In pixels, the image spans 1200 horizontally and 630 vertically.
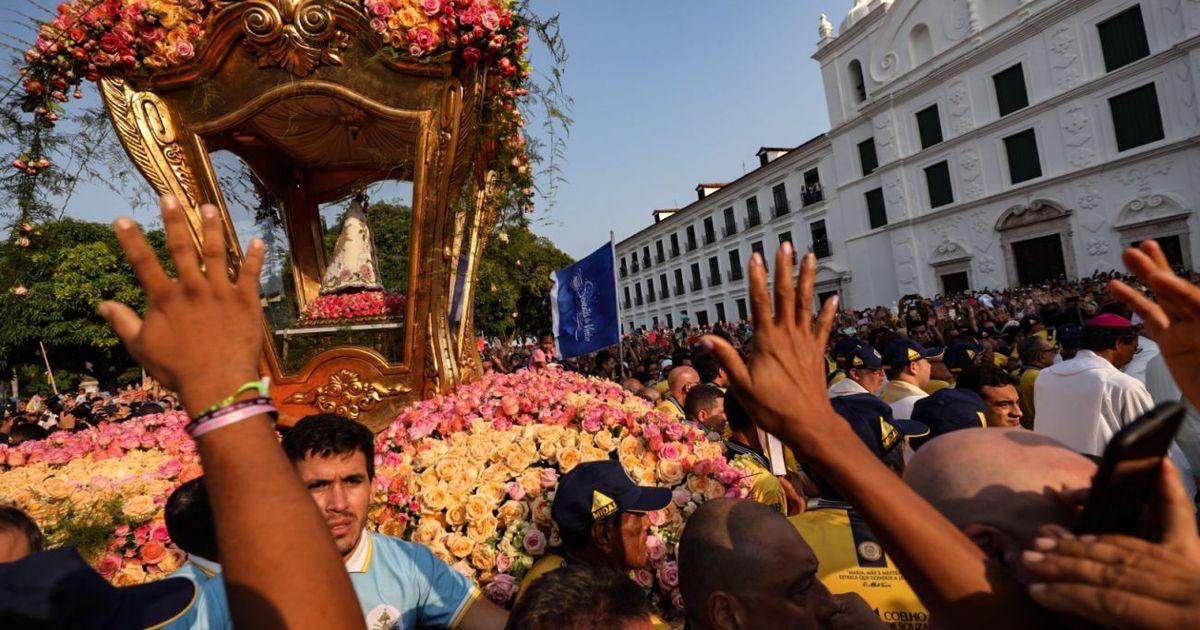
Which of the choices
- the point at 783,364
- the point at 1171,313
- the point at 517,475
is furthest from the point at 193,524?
the point at 1171,313

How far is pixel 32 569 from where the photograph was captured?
104cm

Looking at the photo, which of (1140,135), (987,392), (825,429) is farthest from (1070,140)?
(825,429)

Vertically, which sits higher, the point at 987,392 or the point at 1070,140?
the point at 1070,140

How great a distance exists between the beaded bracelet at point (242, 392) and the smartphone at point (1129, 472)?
114 cm

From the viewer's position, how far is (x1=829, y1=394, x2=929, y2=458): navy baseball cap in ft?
10.2

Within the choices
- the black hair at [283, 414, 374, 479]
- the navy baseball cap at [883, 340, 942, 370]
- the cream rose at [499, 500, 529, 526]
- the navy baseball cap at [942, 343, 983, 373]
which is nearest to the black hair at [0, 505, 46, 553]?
the black hair at [283, 414, 374, 479]

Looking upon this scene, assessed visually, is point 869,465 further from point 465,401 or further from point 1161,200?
point 1161,200

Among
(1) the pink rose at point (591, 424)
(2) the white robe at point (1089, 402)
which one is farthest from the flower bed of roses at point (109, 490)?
(2) the white robe at point (1089, 402)

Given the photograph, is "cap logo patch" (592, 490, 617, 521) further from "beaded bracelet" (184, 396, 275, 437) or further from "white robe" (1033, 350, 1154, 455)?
"white robe" (1033, 350, 1154, 455)

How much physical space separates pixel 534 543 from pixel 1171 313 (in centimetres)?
213

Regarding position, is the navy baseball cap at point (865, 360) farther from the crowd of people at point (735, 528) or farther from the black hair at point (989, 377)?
the crowd of people at point (735, 528)

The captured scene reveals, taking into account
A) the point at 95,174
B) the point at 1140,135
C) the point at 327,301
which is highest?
the point at 1140,135

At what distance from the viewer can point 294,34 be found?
12.1ft

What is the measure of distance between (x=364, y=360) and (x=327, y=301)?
2.31 ft
